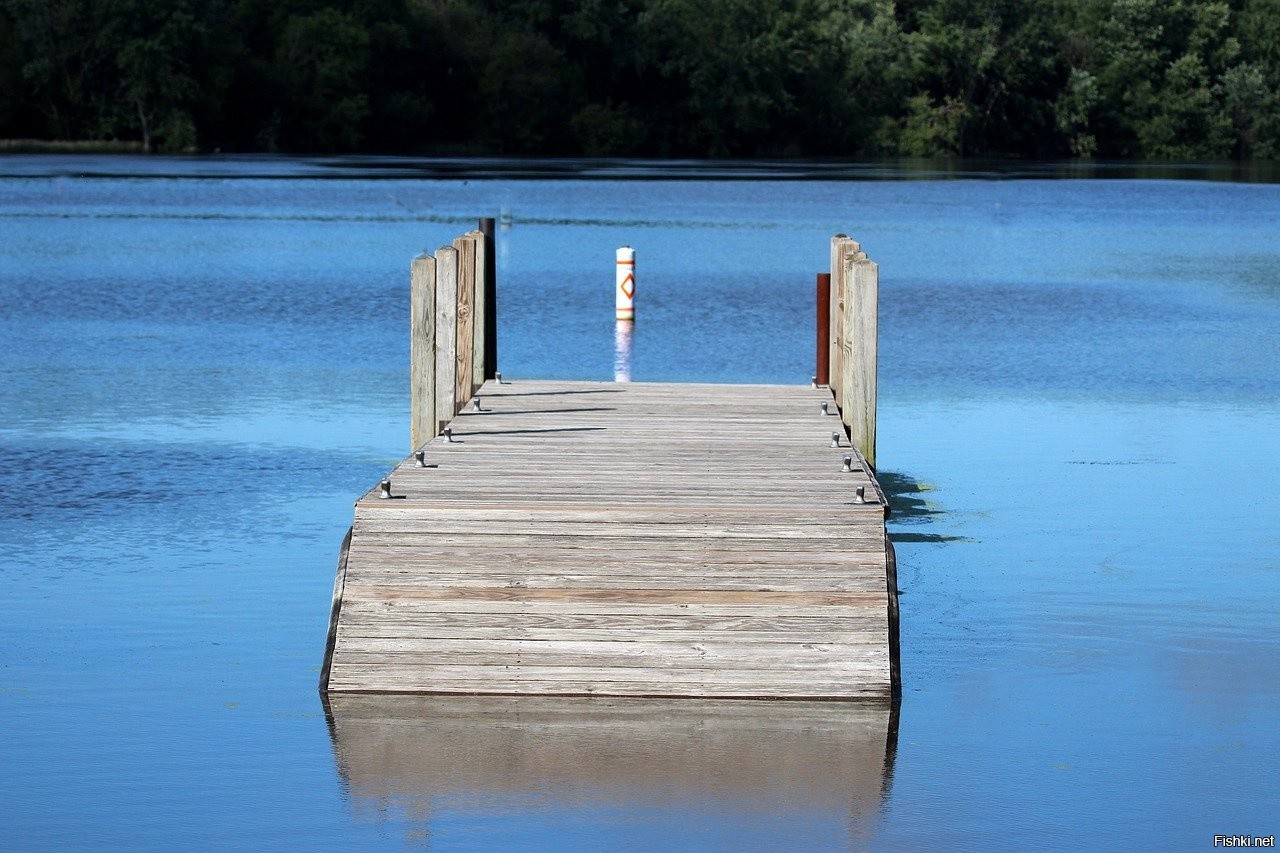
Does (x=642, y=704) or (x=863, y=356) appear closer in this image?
(x=642, y=704)

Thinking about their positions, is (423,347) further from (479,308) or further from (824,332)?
(824,332)

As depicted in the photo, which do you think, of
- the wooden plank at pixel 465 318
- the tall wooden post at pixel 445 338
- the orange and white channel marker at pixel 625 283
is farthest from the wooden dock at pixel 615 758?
the orange and white channel marker at pixel 625 283

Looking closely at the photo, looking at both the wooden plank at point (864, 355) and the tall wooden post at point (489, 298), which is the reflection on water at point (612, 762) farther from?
the tall wooden post at point (489, 298)

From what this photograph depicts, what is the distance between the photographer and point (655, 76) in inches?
4348

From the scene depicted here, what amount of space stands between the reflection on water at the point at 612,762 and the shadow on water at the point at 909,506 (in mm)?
Result: 3805

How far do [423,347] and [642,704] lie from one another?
460 centimetres

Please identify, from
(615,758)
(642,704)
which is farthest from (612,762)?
(642,704)

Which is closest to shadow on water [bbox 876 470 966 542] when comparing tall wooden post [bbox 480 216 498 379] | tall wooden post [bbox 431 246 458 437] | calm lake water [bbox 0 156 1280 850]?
calm lake water [bbox 0 156 1280 850]

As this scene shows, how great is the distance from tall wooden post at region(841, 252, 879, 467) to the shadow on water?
414 mm

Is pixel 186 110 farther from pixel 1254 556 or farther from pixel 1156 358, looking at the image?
pixel 1254 556

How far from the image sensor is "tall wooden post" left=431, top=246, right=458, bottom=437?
40.7 ft

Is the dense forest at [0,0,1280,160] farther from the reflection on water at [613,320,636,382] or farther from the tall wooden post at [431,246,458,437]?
the tall wooden post at [431,246,458,437]

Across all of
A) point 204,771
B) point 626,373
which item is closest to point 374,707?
point 204,771

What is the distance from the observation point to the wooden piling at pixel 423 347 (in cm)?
1231
